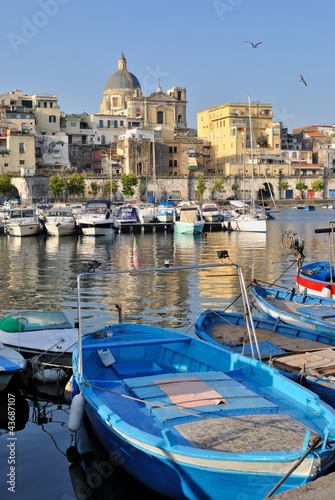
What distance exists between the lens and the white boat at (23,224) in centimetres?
5106

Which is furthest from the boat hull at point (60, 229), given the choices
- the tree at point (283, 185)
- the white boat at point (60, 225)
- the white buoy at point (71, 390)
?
the tree at point (283, 185)

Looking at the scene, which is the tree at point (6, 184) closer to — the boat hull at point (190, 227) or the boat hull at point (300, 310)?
the boat hull at point (190, 227)

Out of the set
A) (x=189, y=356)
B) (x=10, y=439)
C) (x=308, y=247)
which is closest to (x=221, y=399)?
(x=189, y=356)

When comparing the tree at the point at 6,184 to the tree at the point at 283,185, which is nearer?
the tree at the point at 6,184

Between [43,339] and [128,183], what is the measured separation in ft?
258

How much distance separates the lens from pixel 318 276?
68.3 feet

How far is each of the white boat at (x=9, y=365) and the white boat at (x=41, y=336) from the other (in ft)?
1.43

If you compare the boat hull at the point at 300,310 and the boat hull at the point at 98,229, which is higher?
the boat hull at the point at 98,229

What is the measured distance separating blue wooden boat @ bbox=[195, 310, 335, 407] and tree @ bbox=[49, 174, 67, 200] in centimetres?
7285

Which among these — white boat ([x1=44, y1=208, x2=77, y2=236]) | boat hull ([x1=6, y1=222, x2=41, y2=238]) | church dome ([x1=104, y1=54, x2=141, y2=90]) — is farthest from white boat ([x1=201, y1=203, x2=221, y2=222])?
church dome ([x1=104, y1=54, x2=141, y2=90])

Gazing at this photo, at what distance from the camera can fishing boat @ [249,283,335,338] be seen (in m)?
14.3

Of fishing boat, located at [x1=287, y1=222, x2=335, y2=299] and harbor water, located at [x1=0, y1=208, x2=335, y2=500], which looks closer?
harbor water, located at [x1=0, y1=208, x2=335, y2=500]

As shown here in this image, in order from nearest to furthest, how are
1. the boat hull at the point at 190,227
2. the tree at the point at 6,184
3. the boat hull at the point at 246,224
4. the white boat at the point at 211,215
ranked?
the boat hull at the point at 190,227 < the boat hull at the point at 246,224 < the white boat at the point at 211,215 < the tree at the point at 6,184

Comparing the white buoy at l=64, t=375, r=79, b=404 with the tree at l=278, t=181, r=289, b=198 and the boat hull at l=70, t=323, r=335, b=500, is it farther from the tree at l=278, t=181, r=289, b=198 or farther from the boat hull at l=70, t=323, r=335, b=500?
the tree at l=278, t=181, r=289, b=198
